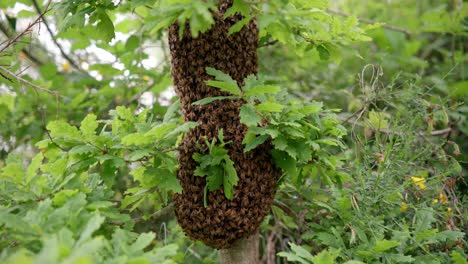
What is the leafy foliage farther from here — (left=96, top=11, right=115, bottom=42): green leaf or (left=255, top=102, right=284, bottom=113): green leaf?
(left=96, top=11, right=115, bottom=42): green leaf

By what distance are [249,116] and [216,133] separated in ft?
0.82

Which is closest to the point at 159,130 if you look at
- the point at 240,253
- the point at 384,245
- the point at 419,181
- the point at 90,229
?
the point at 90,229

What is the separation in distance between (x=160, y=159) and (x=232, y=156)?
0.77 ft

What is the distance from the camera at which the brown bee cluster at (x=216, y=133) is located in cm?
164

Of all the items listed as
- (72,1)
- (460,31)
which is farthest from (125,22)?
(460,31)

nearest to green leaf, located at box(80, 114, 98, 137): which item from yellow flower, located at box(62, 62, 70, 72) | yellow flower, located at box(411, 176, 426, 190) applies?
yellow flower, located at box(411, 176, 426, 190)

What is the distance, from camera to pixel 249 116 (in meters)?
1.45

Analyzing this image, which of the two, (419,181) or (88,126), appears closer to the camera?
(88,126)

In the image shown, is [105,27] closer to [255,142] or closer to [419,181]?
[255,142]

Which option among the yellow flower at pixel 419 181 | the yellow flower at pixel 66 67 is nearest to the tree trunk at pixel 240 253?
the yellow flower at pixel 419 181

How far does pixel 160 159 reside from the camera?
1.65 meters

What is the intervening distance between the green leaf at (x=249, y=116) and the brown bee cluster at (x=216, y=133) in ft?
0.63

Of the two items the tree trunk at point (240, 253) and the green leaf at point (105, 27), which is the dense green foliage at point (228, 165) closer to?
the green leaf at point (105, 27)

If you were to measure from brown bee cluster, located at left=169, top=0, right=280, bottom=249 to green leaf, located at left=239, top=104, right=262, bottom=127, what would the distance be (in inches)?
7.5
